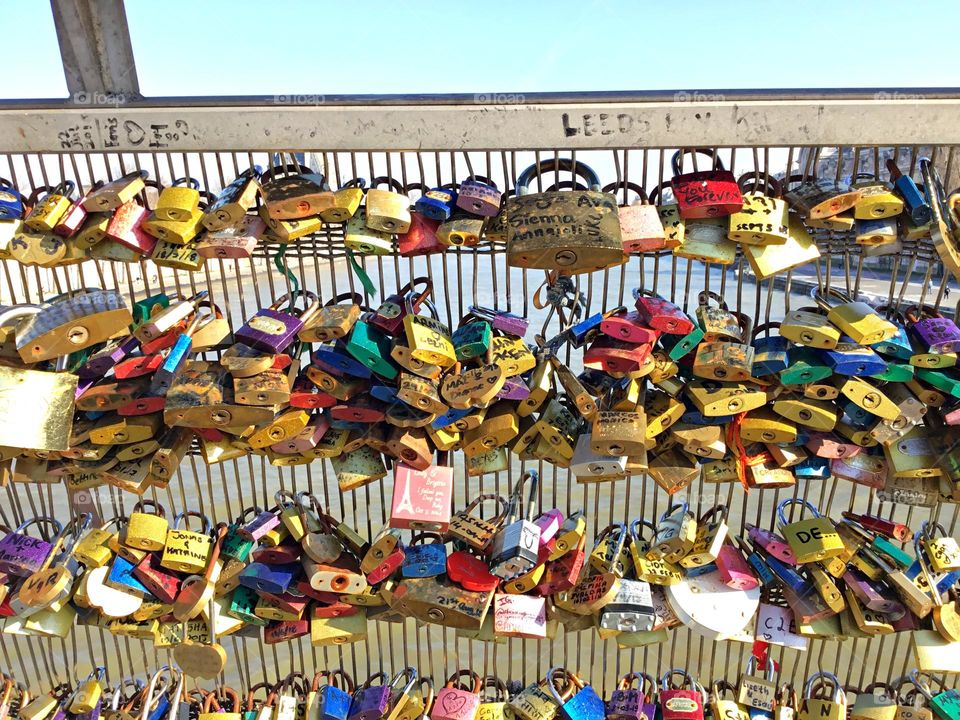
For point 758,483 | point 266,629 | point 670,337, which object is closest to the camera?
point 670,337

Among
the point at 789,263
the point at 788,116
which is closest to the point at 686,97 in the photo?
the point at 788,116

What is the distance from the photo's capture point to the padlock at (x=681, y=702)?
212 cm

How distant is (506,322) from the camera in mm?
1723

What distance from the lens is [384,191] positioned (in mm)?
1655

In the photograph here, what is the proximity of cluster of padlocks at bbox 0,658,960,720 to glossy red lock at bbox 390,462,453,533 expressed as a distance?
2.07ft

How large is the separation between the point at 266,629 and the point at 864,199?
6.21 feet

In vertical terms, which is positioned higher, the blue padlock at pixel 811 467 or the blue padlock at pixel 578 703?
the blue padlock at pixel 811 467

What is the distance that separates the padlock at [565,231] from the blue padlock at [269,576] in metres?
1.06

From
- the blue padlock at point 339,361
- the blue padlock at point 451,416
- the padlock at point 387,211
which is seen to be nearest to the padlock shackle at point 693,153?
the padlock at point 387,211

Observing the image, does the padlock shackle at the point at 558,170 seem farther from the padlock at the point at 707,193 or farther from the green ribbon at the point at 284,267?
the green ribbon at the point at 284,267

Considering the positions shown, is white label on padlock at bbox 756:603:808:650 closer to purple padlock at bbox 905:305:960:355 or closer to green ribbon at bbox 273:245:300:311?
purple padlock at bbox 905:305:960:355

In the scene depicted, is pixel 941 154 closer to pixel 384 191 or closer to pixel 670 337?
pixel 670 337

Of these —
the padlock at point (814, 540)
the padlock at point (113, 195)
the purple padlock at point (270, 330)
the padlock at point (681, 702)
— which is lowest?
the padlock at point (681, 702)

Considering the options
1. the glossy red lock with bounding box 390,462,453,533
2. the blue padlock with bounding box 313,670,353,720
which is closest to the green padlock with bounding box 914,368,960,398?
the glossy red lock with bounding box 390,462,453,533
